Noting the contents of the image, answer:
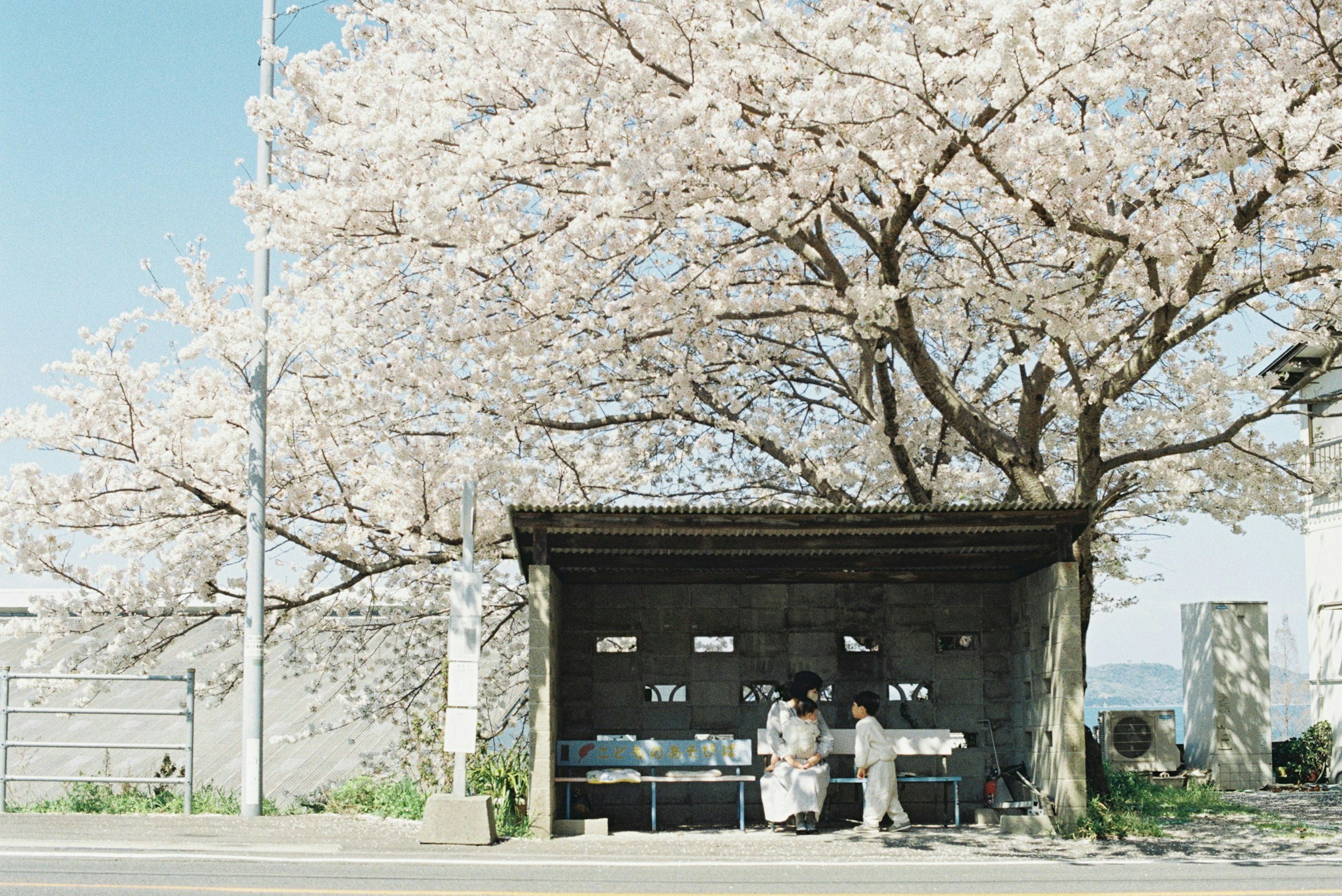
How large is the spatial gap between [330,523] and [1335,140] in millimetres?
11689

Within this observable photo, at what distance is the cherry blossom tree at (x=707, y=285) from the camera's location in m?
11.5

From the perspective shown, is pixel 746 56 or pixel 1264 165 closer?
pixel 746 56

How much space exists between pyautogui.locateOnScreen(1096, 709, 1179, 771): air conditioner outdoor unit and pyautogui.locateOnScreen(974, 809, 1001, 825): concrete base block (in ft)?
19.1

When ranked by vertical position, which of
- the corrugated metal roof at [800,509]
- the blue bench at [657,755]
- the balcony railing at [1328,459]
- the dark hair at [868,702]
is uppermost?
the balcony railing at [1328,459]

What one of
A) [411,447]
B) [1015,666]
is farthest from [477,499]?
[1015,666]

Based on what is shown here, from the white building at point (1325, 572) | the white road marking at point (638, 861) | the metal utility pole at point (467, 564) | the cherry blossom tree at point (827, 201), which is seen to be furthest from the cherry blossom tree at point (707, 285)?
the white building at point (1325, 572)

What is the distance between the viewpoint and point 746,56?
11.3 meters

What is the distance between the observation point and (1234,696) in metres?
18.7

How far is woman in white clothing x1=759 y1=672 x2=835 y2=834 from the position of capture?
1283 cm

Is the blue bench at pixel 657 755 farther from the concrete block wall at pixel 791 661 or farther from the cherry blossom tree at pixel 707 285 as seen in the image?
the cherry blossom tree at pixel 707 285

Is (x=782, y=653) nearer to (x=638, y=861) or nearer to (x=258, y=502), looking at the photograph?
(x=638, y=861)

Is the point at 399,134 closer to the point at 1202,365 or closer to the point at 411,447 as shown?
the point at 411,447

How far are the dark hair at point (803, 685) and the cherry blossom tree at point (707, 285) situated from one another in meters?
3.16

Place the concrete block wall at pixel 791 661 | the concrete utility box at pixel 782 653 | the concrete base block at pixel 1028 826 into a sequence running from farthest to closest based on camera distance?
the concrete block wall at pixel 791 661 → the concrete utility box at pixel 782 653 → the concrete base block at pixel 1028 826
